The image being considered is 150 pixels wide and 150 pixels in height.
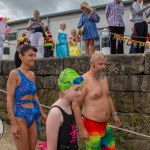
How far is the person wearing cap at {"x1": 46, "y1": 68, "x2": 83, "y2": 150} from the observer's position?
318 cm

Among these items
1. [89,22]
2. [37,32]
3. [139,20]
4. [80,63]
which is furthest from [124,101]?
[37,32]

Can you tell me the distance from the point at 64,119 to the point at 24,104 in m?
1.34

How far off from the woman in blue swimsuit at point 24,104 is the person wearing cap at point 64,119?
1132 mm

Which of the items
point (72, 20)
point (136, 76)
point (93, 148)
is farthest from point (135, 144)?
point (72, 20)

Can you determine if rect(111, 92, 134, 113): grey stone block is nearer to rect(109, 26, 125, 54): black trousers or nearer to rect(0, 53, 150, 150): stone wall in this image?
rect(0, 53, 150, 150): stone wall

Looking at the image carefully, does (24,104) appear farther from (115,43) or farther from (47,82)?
(115,43)

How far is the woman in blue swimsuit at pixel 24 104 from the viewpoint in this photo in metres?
4.36

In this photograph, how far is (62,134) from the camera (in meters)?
3.27

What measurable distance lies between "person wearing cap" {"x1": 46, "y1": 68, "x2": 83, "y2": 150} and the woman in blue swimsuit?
1132mm

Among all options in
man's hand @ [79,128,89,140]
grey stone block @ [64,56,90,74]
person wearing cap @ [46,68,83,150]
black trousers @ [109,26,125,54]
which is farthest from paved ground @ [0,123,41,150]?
person wearing cap @ [46,68,83,150]

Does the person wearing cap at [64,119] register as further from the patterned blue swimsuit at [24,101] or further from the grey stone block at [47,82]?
the grey stone block at [47,82]

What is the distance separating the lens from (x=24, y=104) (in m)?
4.51

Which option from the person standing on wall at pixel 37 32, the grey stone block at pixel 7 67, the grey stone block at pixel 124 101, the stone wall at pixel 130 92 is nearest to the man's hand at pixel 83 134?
the stone wall at pixel 130 92

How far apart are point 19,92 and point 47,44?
548 cm
